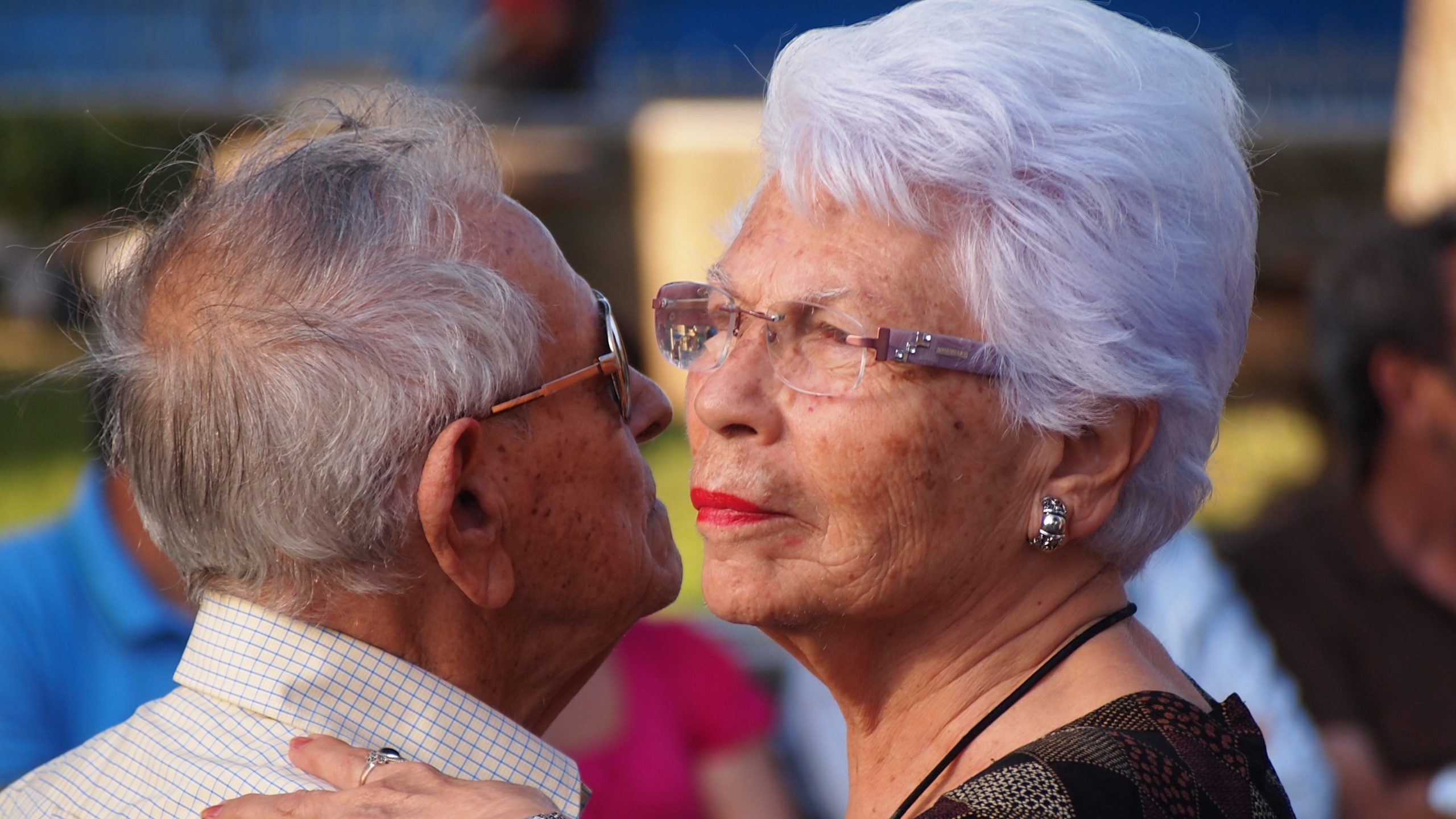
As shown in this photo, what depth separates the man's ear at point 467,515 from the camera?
2.20m

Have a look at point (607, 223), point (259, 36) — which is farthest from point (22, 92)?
point (607, 223)

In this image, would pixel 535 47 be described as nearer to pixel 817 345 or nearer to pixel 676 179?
pixel 676 179

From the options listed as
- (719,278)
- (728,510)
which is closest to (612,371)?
(719,278)

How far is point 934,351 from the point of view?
210 cm

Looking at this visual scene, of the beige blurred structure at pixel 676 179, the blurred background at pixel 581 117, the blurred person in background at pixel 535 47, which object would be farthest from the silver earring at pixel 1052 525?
the blurred person in background at pixel 535 47

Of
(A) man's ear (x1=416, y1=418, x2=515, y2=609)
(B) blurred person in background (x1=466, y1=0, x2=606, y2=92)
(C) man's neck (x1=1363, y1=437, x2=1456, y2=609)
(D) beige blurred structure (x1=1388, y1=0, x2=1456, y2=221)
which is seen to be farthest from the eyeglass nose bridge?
(B) blurred person in background (x1=466, y1=0, x2=606, y2=92)

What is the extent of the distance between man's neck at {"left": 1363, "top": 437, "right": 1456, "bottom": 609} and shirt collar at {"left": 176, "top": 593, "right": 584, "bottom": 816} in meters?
3.46

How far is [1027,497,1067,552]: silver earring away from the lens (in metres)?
2.15

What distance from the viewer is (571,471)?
7.88 ft

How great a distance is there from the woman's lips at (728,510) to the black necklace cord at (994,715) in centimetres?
42

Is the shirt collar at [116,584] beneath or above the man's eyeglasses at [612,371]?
beneath

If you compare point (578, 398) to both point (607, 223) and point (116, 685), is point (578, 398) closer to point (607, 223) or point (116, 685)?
point (116, 685)

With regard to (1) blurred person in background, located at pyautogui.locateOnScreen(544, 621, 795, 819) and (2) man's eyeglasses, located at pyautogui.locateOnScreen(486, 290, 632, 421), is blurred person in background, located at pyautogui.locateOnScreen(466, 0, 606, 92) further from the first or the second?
(2) man's eyeglasses, located at pyautogui.locateOnScreen(486, 290, 632, 421)

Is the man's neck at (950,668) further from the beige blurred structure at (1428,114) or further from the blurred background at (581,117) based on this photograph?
the beige blurred structure at (1428,114)
